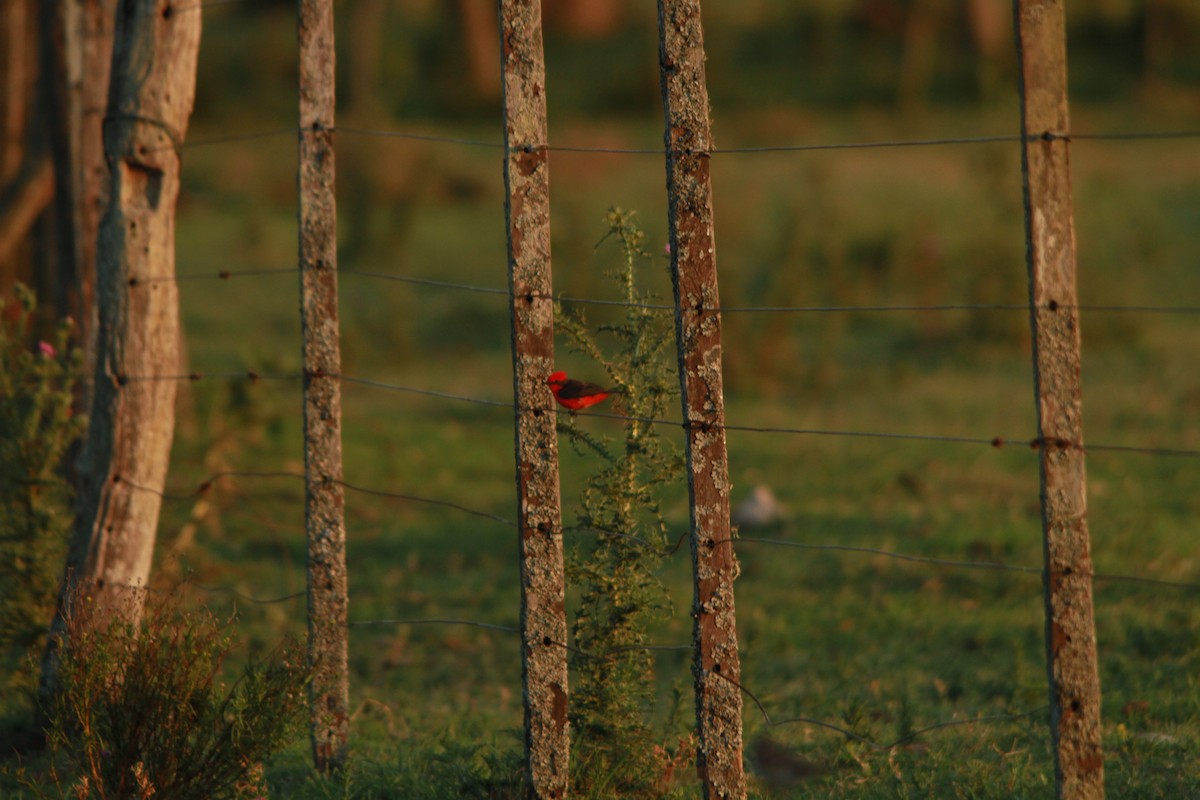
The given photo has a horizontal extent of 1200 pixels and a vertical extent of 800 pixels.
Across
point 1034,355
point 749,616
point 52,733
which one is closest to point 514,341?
point 1034,355

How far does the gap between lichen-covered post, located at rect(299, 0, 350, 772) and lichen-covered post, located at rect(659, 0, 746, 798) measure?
4.15 feet

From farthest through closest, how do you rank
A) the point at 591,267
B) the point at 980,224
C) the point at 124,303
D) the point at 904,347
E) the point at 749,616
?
the point at 980,224 → the point at 591,267 → the point at 904,347 → the point at 749,616 → the point at 124,303

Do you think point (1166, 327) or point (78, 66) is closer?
point (78, 66)

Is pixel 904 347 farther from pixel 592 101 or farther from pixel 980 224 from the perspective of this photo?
pixel 592 101

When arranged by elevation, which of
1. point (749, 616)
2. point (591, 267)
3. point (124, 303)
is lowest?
point (749, 616)

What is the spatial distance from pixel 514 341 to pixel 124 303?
1845 mm

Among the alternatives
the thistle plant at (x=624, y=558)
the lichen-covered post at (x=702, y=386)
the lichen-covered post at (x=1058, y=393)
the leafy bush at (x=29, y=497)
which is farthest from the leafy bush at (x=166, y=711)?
the lichen-covered post at (x=1058, y=393)

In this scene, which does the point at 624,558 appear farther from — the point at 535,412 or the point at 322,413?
the point at 322,413

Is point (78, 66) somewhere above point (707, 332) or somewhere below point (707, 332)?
above

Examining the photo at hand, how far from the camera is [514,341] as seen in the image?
4109 millimetres

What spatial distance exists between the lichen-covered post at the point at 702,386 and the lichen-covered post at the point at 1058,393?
0.87 metres

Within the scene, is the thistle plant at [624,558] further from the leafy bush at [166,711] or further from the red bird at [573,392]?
the leafy bush at [166,711]

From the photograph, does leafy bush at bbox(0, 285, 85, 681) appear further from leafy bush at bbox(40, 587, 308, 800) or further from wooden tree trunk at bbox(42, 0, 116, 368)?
leafy bush at bbox(40, 587, 308, 800)

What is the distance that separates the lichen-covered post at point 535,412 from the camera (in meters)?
4.06
